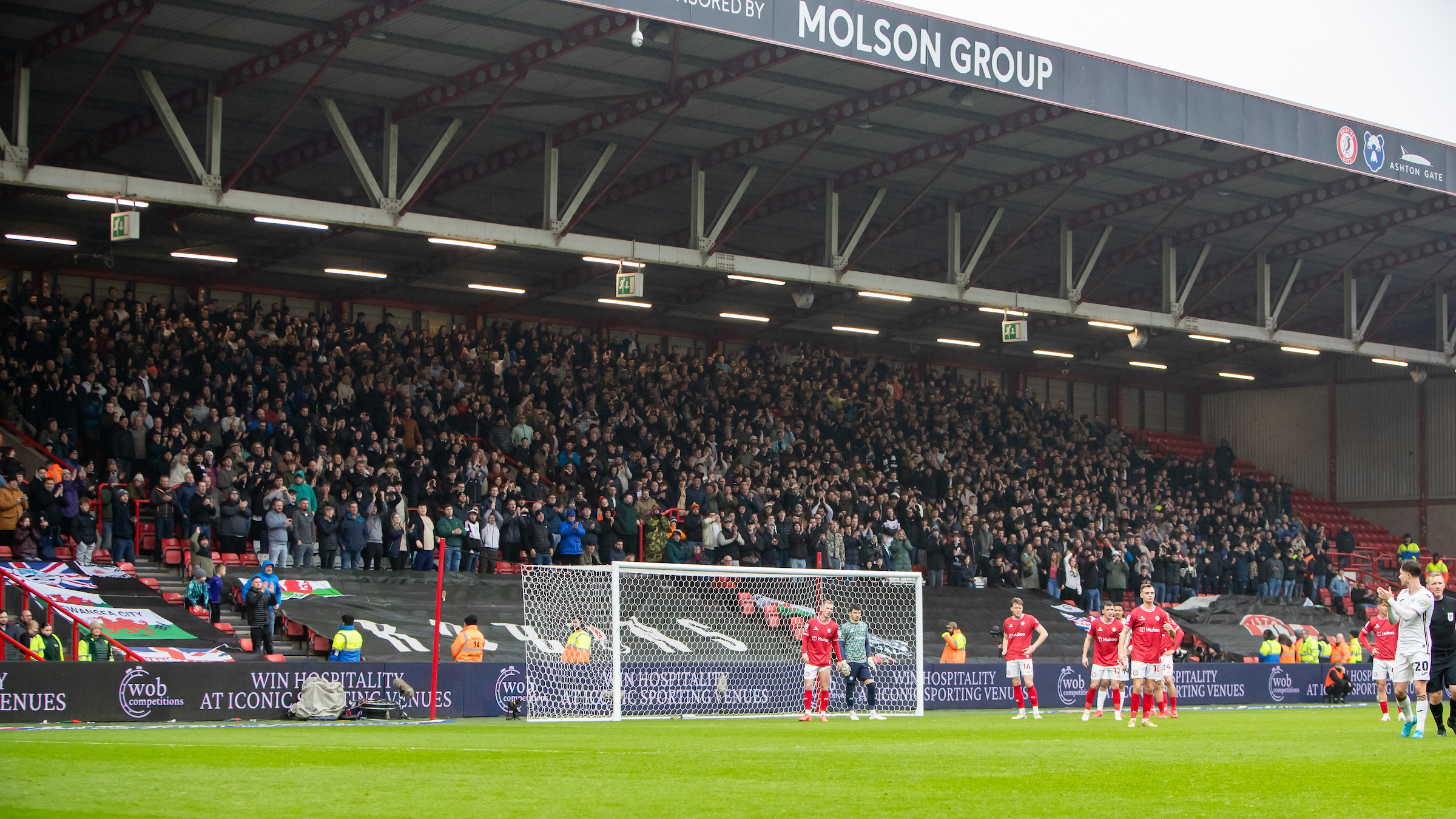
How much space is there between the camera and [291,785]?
1007cm

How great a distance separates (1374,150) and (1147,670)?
58.0ft

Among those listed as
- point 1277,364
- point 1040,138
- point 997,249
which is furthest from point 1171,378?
point 1040,138

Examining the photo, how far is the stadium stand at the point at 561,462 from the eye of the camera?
28.0 m

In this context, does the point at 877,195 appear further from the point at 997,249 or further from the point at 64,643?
the point at 64,643

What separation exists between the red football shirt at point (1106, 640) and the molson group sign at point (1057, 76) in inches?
409

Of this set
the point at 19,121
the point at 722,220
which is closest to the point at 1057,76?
the point at 722,220

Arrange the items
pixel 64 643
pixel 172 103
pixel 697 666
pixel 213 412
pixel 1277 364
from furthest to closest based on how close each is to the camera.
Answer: pixel 1277 364 → pixel 213 412 → pixel 172 103 → pixel 697 666 → pixel 64 643

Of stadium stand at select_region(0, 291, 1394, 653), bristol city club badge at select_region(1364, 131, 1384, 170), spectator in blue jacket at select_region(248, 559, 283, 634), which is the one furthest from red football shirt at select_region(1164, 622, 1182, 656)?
bristol city club badge at select_region(1364, 131, 1384, 170)

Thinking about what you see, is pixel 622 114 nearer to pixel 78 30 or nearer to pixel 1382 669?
pixel 78 30

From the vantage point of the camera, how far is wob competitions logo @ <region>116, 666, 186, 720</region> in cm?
2080

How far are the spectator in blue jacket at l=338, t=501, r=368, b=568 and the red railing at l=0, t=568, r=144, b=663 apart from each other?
5.77 m

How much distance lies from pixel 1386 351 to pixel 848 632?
2490 centimetres

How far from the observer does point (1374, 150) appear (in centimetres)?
3309

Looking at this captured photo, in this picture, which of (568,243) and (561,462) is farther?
(561,462)
